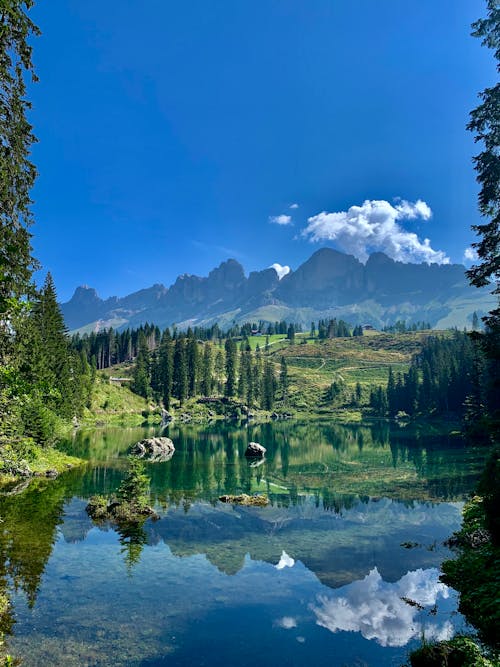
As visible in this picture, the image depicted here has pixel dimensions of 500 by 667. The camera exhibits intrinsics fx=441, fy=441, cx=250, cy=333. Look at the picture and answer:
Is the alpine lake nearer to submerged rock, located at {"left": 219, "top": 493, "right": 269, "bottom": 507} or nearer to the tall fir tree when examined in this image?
submerged rock, located at {"left": 219, "top": 493, "right": 269, "bottom": 507}

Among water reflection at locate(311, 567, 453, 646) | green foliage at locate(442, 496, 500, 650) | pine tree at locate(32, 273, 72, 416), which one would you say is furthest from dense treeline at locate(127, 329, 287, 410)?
water reflection at locate(311, 567, 453, 646)

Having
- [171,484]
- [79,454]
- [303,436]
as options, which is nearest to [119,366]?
[303,436]

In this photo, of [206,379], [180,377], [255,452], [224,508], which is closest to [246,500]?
[224,508]

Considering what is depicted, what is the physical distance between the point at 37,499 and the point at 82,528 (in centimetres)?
772

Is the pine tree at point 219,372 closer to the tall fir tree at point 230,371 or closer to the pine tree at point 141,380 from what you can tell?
the tall fir tree at point 230,371

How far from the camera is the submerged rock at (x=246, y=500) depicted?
123 ft

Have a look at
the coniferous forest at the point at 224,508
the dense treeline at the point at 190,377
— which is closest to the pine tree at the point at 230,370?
the dense treeline at the point at 190,377

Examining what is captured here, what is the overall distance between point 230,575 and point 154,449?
4654 centimetres

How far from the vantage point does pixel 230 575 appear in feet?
73.0

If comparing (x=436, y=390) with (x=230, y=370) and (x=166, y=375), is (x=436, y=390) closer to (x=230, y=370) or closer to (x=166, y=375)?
(x=230, y=370)

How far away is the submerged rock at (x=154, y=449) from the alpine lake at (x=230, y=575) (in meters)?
15.6

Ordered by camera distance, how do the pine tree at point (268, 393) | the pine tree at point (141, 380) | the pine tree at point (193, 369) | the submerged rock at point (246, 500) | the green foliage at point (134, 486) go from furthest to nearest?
the pine tree at point (268, 393), the pine tree at point (193, 369), the pine tree at point (141, 380), the submerged rock at point (246, 500), the green foliage at point (134, 486)

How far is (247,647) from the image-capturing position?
1505 centimetres

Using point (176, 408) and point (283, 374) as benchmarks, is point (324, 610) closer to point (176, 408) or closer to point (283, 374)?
point (176, 408)
